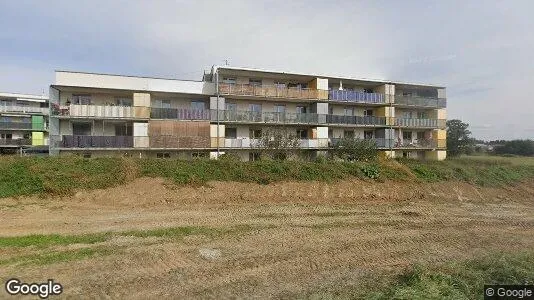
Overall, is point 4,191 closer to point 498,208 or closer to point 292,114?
point 292,114

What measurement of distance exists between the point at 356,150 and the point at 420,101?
13506 mm

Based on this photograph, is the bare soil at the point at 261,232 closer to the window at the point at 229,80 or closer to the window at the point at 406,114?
the window at the point at 229,80

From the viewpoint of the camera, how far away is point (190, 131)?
26953 mm

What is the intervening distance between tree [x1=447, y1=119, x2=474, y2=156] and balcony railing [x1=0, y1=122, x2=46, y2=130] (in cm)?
6427

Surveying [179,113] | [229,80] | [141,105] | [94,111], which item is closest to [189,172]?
[179,113]

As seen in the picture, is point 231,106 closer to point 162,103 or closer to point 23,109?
point 162,103

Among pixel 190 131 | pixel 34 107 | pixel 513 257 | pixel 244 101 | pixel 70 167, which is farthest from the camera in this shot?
pixel 34 107

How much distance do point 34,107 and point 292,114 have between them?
159 ft

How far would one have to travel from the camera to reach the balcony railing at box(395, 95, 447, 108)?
34588 millimetres

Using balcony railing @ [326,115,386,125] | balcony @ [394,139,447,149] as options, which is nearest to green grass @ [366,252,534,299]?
balcony railing @ [326,115,386,125]

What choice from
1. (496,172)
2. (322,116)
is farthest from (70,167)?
(496,172)

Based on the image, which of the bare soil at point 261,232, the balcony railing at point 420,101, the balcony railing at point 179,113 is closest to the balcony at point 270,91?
the balcony railing at point 179,113

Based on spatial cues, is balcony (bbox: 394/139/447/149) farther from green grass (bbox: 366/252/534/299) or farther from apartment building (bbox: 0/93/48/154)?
apartment building (bbox: 0/93/48/154)

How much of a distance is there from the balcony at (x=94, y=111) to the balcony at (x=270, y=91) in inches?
323
